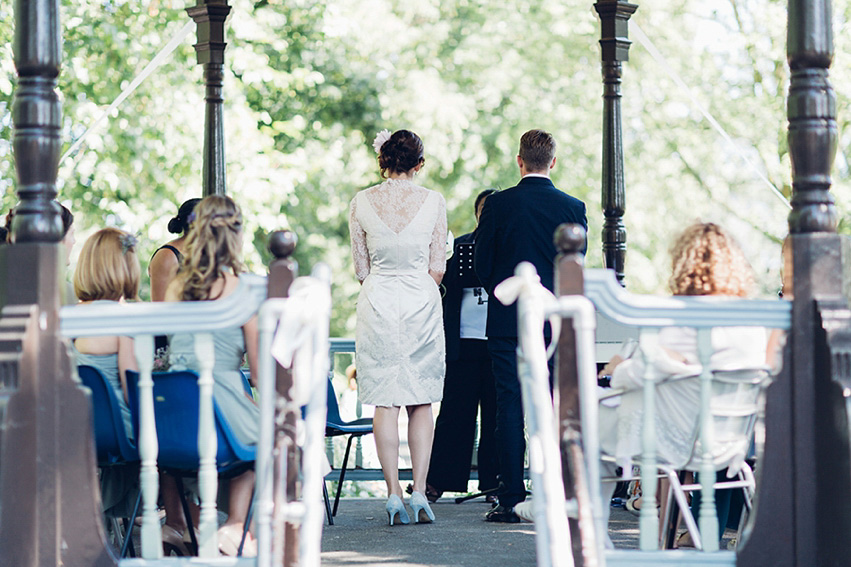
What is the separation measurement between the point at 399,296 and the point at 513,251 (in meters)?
0.57

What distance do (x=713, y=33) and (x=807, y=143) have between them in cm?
1346

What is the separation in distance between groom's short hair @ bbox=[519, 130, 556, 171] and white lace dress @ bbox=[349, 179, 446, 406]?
1.51 ft

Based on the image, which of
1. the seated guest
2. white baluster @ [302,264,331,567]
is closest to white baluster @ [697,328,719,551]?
white baluster @ [302,264,331,567]

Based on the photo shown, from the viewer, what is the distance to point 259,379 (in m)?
3.57

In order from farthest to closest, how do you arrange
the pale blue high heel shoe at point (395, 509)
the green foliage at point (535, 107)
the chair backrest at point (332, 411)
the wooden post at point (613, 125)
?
the green foliage at point (535, 107) → the wooden post at point (613, 125) → the chair backrest at point (332, 411) → the pale blue high heel shoe at point (395, 509)

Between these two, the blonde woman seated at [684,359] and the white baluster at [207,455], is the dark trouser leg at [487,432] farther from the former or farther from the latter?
the white baluster at [207,455]

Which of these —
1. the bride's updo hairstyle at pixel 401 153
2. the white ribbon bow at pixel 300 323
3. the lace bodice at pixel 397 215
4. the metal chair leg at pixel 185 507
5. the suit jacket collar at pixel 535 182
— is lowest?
the metal chair leg at pixel 185 507

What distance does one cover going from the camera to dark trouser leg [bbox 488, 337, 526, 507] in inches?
216

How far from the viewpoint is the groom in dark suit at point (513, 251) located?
546 centimetres

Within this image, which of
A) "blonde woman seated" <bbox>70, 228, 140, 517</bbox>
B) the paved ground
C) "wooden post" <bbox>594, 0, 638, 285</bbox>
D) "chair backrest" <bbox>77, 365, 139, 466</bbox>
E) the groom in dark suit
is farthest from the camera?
"wooden post" <bbox>594, 0, 638, 285</bbox>

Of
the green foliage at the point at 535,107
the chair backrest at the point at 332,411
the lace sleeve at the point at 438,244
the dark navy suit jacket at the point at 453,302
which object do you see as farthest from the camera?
the green foliage at the point at 535,107

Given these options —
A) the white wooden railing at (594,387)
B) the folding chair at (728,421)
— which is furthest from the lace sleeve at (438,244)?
the white wooden railing at (594,387)

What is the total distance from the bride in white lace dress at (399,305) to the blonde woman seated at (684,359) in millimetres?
1547

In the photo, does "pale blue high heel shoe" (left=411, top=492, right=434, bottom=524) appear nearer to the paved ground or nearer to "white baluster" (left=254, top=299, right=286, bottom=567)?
the paved ground
